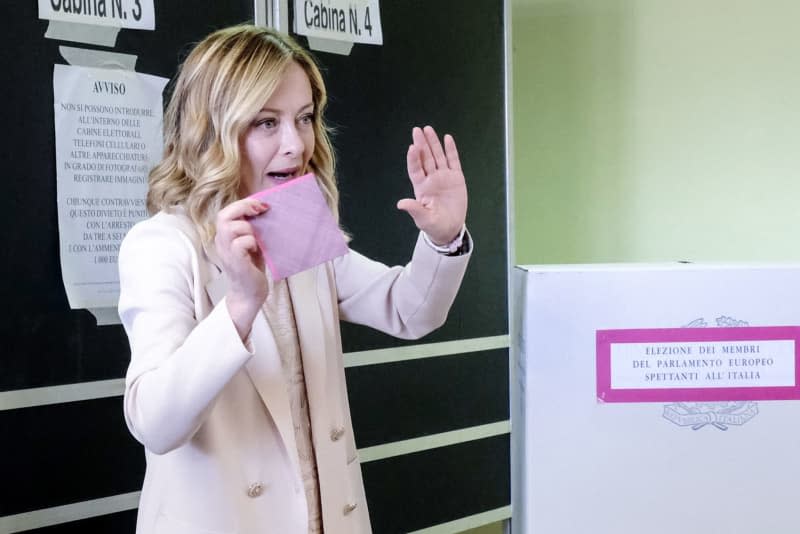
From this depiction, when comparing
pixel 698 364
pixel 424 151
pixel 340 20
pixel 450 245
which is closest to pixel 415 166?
pixel 424 151

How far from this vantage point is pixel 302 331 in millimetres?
1206

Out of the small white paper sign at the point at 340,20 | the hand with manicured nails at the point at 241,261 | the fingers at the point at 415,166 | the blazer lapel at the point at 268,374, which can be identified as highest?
the small white paper sign at the point at 340,20

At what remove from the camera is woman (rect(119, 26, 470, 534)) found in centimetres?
99

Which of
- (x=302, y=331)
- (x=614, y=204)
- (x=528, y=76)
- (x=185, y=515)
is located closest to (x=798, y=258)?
(x=614, y=204)

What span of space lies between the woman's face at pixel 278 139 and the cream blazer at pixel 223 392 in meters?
0.12

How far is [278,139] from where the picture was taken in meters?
1.17

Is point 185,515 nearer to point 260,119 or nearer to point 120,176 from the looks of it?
point 260,119

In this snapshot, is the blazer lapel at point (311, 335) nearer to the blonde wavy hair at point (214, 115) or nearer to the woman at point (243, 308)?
the woman at point (243, 308)

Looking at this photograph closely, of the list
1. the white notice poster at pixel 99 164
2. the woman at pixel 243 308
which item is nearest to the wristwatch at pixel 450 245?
the woman at pixel 243 308

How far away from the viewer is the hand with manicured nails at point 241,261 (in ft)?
3.15

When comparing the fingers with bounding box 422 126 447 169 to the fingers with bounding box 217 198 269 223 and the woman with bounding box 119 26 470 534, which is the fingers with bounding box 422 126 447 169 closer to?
the woman with bounding box 119 26 470 534

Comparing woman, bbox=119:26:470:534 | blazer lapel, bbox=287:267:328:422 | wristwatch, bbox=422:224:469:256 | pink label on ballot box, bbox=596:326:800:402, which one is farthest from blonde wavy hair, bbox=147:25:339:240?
pink label on ballot box, bbox=596:326:800:402

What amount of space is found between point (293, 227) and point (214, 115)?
10.1 inches

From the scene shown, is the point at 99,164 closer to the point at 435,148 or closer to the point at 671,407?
the point at 435,148
